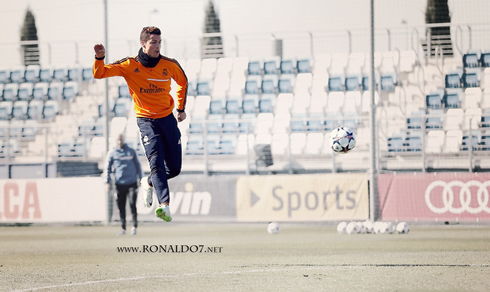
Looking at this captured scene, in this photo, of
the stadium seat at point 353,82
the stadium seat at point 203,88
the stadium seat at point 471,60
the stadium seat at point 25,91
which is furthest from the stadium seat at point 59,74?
the stadium seat at point 471,60

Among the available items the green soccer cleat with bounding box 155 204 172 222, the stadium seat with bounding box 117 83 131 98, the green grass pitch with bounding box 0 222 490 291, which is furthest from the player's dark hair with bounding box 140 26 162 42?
the stadium seat with bounding box 117 83 131 98

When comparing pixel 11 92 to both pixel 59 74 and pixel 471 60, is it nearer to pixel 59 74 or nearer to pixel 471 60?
pixel 59 74

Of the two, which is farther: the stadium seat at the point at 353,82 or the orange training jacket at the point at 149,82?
the stadium seat at the point at 353,82

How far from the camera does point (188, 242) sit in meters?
12.9

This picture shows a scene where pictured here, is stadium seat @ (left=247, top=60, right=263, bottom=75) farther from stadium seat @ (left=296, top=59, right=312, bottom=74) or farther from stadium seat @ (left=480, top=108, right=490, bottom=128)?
stadium seat @ (left=480, top=108, right=490, bottom=128)

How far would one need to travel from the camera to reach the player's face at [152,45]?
26.9ft

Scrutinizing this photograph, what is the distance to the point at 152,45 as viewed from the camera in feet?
27.0

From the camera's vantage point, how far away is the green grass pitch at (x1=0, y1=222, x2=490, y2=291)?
23.2 feet

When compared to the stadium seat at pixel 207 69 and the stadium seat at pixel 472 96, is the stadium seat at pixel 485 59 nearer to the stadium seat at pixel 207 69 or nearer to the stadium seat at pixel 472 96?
the stadium seat at pixel 472 96

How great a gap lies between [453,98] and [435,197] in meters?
6.90

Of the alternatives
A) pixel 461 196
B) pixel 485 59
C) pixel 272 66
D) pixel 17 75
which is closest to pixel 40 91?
pixel 17 75

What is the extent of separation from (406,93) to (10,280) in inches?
692

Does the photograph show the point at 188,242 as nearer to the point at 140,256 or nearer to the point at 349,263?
the point at 140,256

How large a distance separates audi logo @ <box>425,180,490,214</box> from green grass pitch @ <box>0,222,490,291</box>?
1.40 feet
